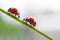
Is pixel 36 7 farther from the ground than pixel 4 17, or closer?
farther from the ground

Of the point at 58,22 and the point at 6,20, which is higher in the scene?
the point at 58,22

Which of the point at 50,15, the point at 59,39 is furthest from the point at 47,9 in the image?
the point at 59,39

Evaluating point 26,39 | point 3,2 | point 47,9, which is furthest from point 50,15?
point 3,2

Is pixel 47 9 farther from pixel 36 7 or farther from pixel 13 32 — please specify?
pixel 13 32

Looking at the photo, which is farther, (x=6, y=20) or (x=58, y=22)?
(x=58, y=22)

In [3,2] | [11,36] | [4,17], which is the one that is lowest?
[11,36]

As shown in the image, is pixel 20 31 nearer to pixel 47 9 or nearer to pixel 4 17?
pixel 4 17

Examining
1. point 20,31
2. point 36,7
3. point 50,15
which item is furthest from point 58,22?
point 20,31

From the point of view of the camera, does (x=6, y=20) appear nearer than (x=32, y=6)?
Yes
